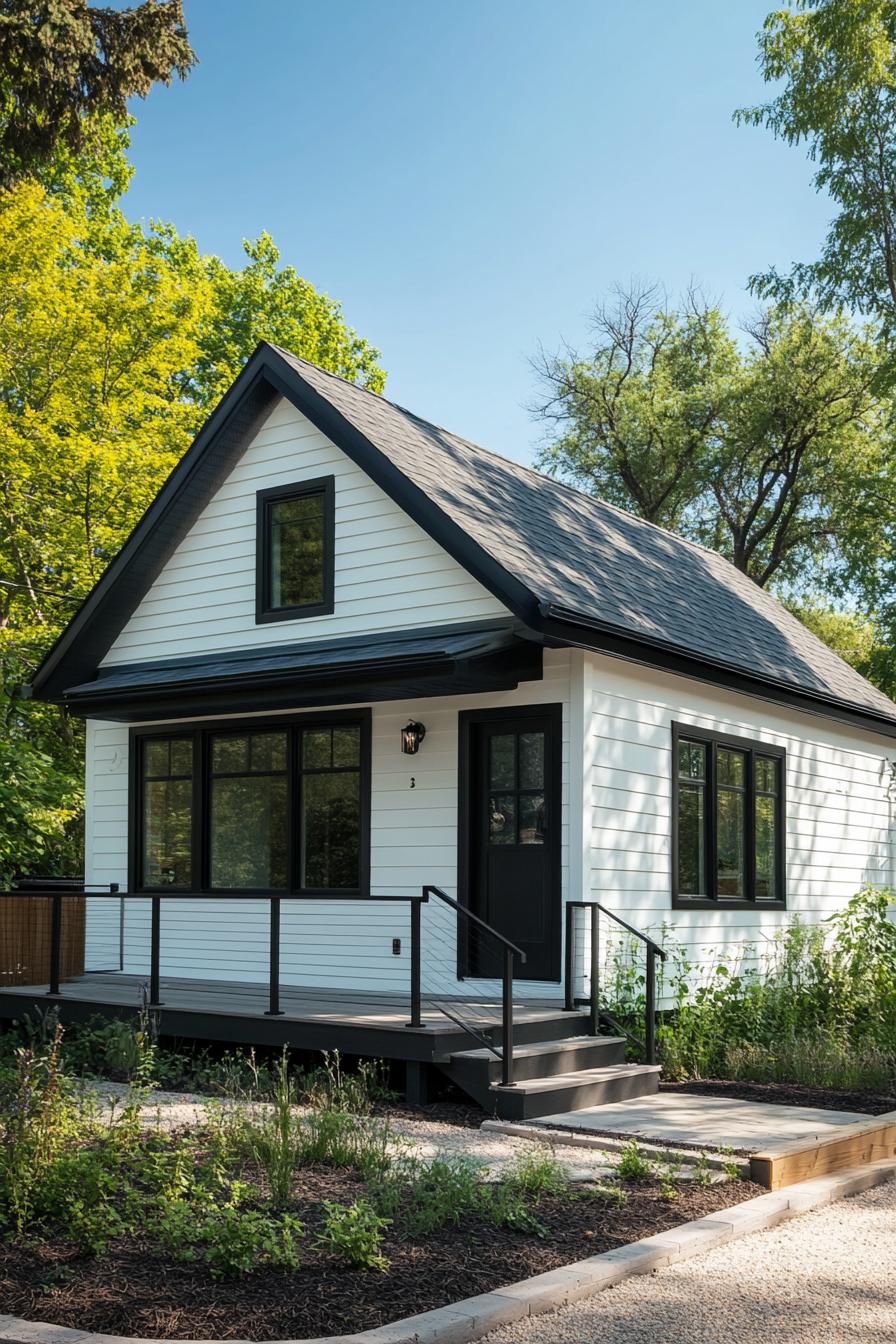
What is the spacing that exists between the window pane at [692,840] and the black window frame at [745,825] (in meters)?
0.06

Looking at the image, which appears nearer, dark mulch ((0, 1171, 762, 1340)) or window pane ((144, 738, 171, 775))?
dark mulch ((0, 1171, 762, 1340))

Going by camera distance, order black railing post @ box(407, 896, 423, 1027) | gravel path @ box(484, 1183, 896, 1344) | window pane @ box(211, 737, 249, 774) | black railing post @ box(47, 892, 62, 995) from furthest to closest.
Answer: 1. window pane @ box(211, 737, 249, 774)
2. black railing post @ box(47, 892, 62, 995)
3. black railing post @ box(407, 896, 423, 1027)
4. gravel path @ box(484, 1183, 896, 1344)

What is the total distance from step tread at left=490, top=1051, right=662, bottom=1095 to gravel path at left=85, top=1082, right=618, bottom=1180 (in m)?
0.50

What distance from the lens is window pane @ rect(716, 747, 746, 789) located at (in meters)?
13.4

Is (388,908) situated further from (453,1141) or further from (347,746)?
(453,1141)

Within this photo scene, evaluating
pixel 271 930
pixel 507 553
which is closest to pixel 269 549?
pixel 507 553

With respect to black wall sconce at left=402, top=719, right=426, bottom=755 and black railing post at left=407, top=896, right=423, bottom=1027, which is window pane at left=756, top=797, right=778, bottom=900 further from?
black railing post at left=407, top=896, right=423, bottom=1027

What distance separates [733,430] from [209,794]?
22.7 meters

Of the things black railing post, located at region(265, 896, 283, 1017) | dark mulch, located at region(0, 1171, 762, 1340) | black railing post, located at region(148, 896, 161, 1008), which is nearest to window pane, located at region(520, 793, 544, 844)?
black railing post, located at region(265, 896, 283, 1017)

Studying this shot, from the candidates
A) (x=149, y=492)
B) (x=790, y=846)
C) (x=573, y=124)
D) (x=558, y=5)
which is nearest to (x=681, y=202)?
(x=573, y=124)

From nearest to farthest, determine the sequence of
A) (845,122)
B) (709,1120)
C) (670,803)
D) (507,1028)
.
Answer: (709,1120)
(507,1028)
(670,803)
(845,122)

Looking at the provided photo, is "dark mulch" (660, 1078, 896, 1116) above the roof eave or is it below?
below

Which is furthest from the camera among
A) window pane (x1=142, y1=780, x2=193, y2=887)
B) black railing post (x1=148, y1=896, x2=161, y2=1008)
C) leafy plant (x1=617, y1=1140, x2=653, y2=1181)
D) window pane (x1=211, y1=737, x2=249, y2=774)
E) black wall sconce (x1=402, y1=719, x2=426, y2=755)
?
window pane (x1=142, y1=780, x2=193, y2=887)

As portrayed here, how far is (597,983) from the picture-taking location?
1055 centimetres
